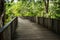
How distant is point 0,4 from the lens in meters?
11.8

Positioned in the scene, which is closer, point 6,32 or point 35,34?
point 6,32

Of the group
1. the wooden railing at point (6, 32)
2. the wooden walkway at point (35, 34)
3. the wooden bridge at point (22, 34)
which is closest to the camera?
the wooden railing at point (6, 32)

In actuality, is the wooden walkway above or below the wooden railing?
below

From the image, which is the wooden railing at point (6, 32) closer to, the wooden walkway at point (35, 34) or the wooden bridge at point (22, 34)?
the wooden bridge at point (22, 34)

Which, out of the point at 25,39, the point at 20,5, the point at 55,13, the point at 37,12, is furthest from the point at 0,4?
the point at 20,5

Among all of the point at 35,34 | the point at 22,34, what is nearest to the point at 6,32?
the point at 22,34

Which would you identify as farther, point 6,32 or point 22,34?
point 22,34

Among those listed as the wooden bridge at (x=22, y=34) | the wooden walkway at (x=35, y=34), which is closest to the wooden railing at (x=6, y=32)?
the wooden bridge at (x=22, y=34)

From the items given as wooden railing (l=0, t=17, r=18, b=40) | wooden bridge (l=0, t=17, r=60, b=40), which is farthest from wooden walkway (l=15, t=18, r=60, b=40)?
wooden railing (l=0, t=17, r=18, b=40)

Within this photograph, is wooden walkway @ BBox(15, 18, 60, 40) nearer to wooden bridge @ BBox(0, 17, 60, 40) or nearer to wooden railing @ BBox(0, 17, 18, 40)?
wooden bridge @ BBox(0, 17, 60, 40)

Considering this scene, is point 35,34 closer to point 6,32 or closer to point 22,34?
point 22,34

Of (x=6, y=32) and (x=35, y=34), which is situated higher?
(x=6, y=32)

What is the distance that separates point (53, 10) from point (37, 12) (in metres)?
8.90

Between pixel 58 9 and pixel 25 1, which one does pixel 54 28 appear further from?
pixel 25 1
